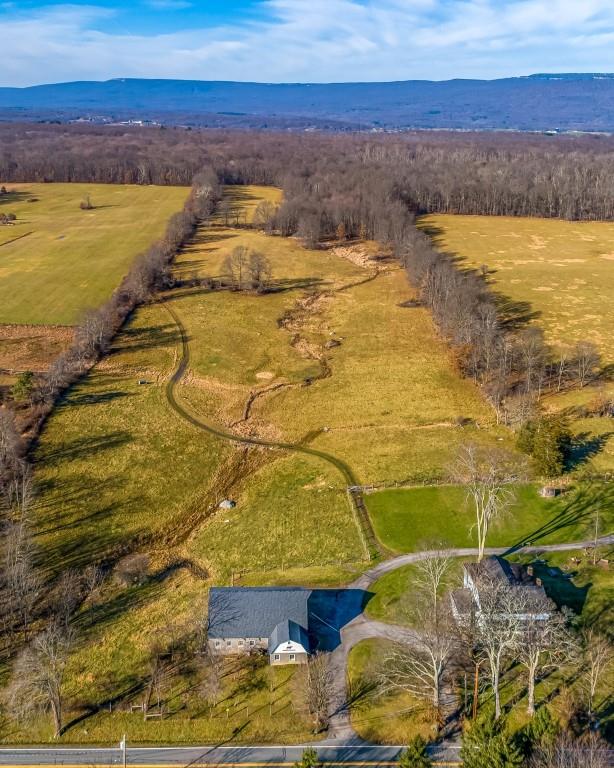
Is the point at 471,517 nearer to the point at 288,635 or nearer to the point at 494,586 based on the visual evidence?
the point at 494,586

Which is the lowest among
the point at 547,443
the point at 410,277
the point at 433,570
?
the point at 433,570

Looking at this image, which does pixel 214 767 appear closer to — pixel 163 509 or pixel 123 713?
pixel 123 713

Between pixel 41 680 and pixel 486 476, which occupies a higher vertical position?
pixel 486 476

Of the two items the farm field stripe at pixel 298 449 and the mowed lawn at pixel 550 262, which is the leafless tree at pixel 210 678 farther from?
the mowed lawn at pixel 550 262

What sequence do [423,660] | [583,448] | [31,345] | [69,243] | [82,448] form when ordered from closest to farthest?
[423,660] → [583,448] → [82,448] → [31,345] → [69,243]

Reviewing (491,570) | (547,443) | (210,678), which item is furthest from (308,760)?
(547,443)

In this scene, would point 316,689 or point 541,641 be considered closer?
point 316,689

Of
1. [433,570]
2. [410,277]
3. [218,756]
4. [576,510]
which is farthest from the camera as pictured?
[410,277]

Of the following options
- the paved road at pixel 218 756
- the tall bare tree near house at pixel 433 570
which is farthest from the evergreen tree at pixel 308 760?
the tall bare tree near house at pixel 433 570
